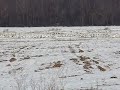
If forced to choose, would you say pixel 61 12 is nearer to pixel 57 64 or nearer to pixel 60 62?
pixel 60 62

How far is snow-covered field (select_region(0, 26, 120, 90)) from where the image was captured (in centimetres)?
732

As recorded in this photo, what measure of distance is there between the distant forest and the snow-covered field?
6922 mm

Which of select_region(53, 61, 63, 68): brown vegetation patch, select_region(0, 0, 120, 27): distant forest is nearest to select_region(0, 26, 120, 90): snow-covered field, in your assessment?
select_region(53, 61, 63, 68): brown vegetation patch

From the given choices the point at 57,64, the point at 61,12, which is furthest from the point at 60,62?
the point at 61,12

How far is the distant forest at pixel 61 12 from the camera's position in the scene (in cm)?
2448

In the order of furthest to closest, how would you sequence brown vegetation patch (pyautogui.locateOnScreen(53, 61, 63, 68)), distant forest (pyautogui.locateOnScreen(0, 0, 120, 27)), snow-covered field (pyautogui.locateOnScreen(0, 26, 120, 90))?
distant forest (pyautogui.locateOnScreen(0, 0, 120, 27)), brown vegetation patch (pyautogui.locateOnScreen(53, 61, 63, 68)), snow-covered field (pyautogui.locateOnScreen(0, 26, 120, 90))

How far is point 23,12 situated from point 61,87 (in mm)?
18281

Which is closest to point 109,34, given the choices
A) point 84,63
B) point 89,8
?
point 89,8

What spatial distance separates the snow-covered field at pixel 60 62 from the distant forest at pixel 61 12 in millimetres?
6922

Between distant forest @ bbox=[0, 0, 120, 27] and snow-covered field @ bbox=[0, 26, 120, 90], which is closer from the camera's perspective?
snow-covered field @ bbox=[0, 26, 120, 90]

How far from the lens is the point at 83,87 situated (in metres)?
7.06

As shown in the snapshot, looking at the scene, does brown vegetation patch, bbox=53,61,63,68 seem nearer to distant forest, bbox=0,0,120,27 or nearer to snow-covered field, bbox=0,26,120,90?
snow-covered field, bbox=0,26,120,90

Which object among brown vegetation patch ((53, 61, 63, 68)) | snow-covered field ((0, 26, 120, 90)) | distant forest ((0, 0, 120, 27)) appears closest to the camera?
snow-covered field ((0, 26, 120, 90))

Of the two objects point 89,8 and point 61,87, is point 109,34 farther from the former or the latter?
point 61,87
